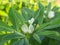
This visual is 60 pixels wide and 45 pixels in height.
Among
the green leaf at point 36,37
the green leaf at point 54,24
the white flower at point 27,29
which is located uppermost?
the green leaf at point 54,24

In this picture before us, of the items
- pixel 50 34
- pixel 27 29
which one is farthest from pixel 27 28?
pixel 50 34

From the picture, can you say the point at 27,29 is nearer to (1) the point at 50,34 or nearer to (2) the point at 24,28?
(2) the point at 24,28

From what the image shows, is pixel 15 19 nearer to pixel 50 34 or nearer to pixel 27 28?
pixel 27 28

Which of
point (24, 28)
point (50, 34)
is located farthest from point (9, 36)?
point (50, 34)

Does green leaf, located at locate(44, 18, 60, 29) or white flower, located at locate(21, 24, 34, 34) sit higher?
green leaf, located at locate(44, 18, 60, 29)

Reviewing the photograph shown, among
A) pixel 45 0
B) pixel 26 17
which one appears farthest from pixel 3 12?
pixel 26 17

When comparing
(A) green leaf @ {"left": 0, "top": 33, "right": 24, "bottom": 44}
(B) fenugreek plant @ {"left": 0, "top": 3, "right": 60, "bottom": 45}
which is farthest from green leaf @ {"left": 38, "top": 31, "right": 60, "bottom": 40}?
(A) green leaf @ {"left": 0, "top": 33, "right": 24, "bottom": 44}

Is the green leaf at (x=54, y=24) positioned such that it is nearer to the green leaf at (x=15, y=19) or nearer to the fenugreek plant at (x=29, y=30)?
the fenugreek plant at (x=29, y=30)

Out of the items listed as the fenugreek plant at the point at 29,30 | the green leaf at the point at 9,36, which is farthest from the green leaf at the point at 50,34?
the green leaf at the point at 9,36

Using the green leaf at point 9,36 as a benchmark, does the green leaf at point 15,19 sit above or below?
above

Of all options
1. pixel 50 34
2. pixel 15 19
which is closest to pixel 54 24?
pixel 50 34

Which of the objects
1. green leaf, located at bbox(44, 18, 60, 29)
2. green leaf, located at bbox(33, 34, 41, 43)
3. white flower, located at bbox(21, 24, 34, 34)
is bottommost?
green leaf, located at bbox(33, 34, 41, 43)

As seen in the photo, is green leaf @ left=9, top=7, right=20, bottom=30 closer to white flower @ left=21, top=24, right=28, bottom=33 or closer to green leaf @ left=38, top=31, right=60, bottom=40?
white flower @ left=21, top=24, right=28, bottom=33
